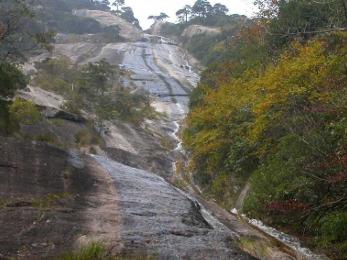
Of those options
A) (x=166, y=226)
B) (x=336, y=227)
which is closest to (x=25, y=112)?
(x=166, y=226)

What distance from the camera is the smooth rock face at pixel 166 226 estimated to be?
11.6 meters

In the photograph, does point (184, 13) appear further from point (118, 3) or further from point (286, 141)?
point (286, 141)

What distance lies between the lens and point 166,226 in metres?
13.5

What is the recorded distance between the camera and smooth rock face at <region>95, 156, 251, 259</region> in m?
11.6

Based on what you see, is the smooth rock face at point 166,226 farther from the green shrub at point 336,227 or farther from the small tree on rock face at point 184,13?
the small tree on rock face at point 184,13

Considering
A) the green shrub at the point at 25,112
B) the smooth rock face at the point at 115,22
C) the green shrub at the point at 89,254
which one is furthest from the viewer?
the smooth rock face at the point at 115,22

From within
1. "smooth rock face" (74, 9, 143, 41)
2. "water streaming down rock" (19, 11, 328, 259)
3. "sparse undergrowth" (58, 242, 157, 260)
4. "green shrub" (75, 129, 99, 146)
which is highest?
"smooth rock face" (74, 9, 143, 41)

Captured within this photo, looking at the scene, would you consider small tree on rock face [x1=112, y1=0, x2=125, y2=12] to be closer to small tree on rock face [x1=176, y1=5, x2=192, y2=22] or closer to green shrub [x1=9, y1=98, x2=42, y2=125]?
small tree on rock face [x1=176, y1=5, x2=192, y2=22]

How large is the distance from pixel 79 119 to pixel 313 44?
16837 millimetres

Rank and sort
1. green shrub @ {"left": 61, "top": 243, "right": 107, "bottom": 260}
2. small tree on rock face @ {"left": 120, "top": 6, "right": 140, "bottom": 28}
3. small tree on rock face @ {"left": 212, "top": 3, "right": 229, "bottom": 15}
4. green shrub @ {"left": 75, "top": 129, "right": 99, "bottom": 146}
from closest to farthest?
green shrub @ {"left": 61, "top": 243, "right": 107, "bottom": 260}, green shrub @ {"left": 75, "top": 129, "right": 99, "bottom": 146}, small tree on rock face @ {"left": 212, "top": 3, "right": 229, "bottom": 15}, small tree on rock face @ {"left": 120, "top": 6, "right": 140, "bottom": 28}

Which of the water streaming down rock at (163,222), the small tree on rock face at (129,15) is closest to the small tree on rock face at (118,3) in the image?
the small tree on rock face at (129,15)

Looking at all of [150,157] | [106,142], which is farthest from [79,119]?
[150,157]

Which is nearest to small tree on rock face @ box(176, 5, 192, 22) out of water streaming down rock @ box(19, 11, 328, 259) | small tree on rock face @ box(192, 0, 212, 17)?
small tree on rock face @ box(192, 0, 212, 17)

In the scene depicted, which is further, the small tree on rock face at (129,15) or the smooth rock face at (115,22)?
the small tree on rock face at (129,15)
